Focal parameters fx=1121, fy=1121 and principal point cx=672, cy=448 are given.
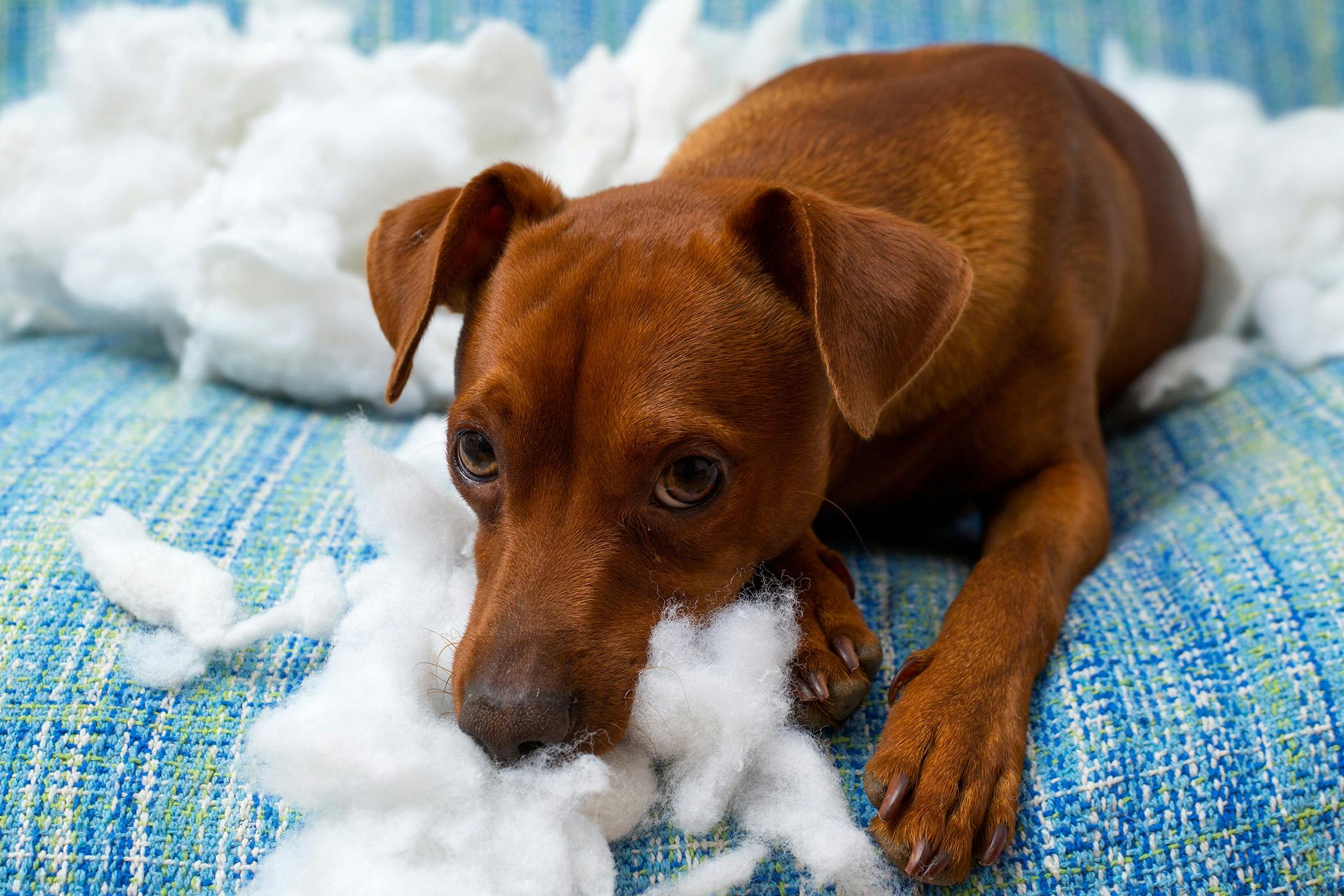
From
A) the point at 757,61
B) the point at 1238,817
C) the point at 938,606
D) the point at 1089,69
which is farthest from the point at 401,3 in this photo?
the point at 1238,817

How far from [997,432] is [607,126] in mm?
1494

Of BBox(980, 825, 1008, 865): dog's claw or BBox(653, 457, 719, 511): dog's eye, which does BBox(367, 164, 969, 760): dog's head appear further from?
BBox(980, 825, 1008, 865): dog's claw

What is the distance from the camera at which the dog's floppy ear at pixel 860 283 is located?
1.77 meters

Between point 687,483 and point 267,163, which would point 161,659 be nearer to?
point 687,483

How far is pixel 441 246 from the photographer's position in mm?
2006

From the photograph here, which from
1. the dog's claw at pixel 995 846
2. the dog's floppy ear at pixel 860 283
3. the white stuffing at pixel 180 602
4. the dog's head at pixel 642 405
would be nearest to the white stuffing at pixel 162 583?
the white stuffing at pixel 180 602

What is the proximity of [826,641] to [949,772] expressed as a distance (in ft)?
1.05

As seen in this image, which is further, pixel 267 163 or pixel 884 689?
pixel 267 163

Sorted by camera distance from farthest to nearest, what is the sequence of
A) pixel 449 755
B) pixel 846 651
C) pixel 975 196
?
1. pixel 975 196
2. pixel 846 651
3. pixel 449 755

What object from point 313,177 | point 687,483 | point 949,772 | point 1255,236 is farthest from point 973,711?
point 1255,236

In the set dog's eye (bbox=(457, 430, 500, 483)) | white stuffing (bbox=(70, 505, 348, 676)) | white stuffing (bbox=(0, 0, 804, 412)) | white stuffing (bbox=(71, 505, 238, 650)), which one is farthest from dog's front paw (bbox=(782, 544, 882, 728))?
white stuffing (bbox=(0, 0, 804, 412))

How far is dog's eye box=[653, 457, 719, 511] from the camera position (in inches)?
69.9

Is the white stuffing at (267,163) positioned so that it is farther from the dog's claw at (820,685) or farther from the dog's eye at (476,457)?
the dog's claw at (820,685)

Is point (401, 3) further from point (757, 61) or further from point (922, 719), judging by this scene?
point (922, 719)
